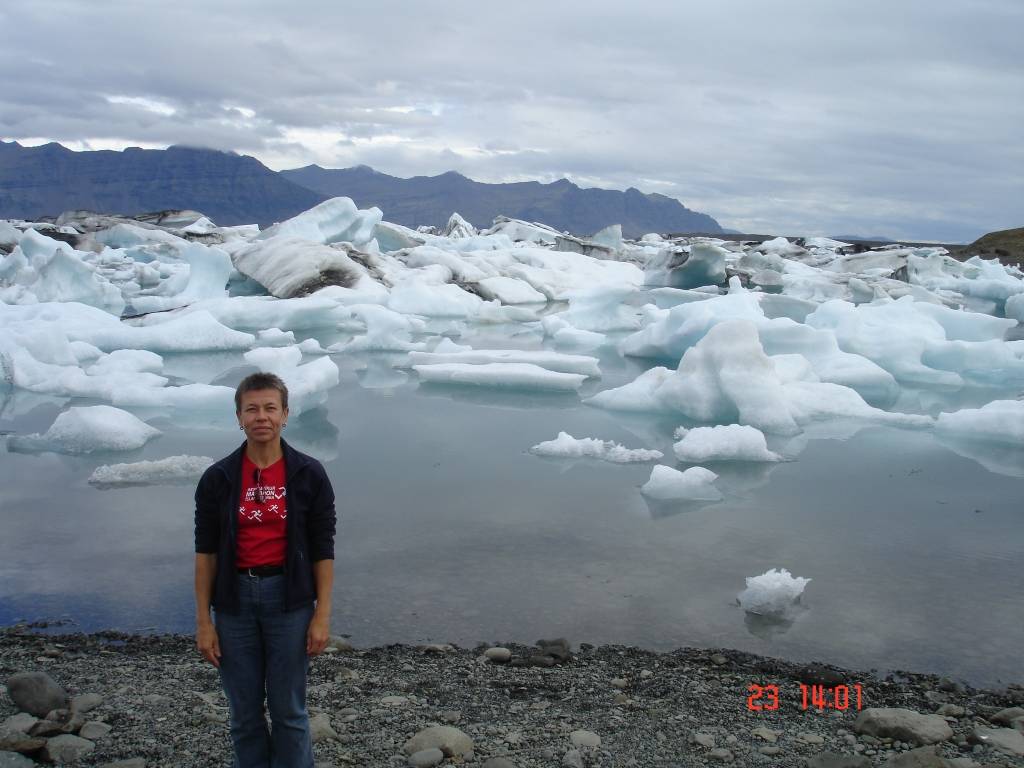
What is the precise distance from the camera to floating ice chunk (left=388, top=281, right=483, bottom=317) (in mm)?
14578

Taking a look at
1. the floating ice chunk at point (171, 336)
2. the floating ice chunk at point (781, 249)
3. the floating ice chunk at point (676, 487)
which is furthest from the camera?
the floating ice chunk at point (781, 249)

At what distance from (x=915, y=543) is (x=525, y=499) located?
1940 mm

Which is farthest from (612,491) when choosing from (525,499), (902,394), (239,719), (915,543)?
(902,394)

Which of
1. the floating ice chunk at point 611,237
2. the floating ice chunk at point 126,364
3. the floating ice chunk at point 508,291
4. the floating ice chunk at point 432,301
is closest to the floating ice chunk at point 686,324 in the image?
the floating ice chunk at point 432,301

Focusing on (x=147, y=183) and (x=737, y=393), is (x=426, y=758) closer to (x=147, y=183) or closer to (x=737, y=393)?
(x=737, y=393)

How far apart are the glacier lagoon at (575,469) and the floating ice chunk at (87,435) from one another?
0.02 metres

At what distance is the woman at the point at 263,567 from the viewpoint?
1908mm

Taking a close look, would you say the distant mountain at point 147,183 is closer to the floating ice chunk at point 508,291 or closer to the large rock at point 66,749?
the floating ice chunk at point 508,291

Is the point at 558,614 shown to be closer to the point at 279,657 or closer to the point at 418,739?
the point at 418,739

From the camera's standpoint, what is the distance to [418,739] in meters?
2.42

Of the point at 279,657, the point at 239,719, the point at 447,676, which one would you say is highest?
the point at 279,657

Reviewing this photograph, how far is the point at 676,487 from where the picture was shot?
197 inches

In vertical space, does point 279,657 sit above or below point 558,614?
above
